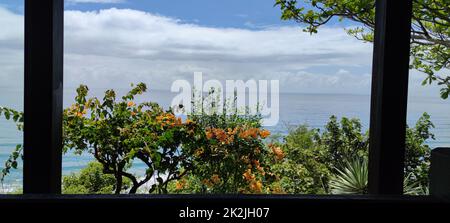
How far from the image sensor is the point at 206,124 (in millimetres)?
3246

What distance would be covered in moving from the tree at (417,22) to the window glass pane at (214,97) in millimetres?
36

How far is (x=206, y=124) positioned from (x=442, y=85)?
2.07 metres

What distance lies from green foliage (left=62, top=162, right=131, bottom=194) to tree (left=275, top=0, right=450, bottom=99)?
6.53 ft

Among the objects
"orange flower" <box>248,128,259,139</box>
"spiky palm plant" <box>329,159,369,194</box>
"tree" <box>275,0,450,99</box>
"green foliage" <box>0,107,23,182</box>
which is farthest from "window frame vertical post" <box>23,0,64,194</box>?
"spiky palm plant" <box>329,159,369,194</box>

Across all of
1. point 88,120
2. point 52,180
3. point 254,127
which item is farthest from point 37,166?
point 254,127

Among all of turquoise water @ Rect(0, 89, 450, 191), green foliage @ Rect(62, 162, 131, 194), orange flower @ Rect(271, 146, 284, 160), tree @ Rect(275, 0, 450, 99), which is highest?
tree @ Rect(275, 0, 450, 99)

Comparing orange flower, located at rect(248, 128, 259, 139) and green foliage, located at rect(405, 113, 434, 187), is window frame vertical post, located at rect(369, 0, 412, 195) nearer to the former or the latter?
orange flower, located at rect(248, 128, 259, 139)

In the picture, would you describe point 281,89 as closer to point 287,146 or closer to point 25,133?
point 287,146

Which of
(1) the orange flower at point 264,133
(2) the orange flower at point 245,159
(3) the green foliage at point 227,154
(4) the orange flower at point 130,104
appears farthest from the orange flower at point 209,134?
(4) the orange flower at point 130,104

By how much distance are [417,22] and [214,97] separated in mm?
1877

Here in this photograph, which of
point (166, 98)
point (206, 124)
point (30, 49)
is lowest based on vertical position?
point (206, 124)

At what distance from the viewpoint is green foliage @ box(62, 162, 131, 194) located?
10.6ft

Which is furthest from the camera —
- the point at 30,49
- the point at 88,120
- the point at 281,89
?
the point at 281,89
